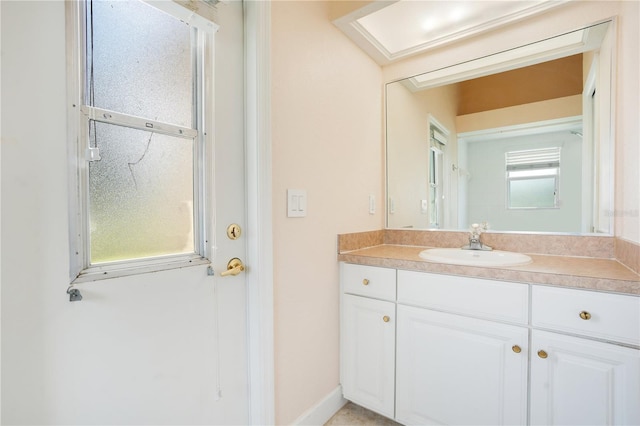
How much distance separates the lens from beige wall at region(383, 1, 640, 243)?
1.12 metres

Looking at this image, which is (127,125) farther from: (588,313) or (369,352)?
(588,313)

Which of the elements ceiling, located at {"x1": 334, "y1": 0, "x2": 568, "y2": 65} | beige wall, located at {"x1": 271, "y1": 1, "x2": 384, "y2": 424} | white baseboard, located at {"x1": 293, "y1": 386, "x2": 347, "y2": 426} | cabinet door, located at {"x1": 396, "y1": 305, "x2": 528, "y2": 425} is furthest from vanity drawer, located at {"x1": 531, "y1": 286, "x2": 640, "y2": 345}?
ceiling, located at {"x1": 334, "y1": 0, "x2": 568, "y2": 65}

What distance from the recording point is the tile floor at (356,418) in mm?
1518

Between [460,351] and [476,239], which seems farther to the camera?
[476,239]

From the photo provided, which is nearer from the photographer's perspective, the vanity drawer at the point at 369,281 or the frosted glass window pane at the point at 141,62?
the frosted glass window pane at the point at 141,62

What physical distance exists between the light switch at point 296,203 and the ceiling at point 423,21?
3.07ft

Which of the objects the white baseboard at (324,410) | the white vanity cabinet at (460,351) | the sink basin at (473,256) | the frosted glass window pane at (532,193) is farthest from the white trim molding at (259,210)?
the frosted glass window pane at (532,193)

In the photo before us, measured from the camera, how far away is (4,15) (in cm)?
69

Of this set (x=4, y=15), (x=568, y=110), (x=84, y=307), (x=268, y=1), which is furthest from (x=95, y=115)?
(x=568, y=110)

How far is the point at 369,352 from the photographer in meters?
1.51

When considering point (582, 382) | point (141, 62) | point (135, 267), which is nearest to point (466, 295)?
point (582, 382)

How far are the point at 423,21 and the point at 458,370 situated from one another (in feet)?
5.80

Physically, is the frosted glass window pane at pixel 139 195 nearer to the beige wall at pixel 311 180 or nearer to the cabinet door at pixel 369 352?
the beige wall at pixel 311 180

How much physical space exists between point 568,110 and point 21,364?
7.63 feet
